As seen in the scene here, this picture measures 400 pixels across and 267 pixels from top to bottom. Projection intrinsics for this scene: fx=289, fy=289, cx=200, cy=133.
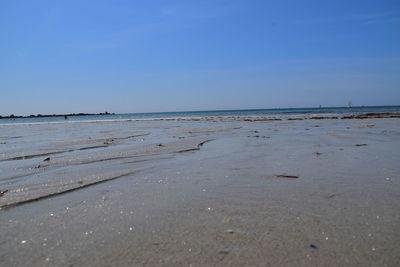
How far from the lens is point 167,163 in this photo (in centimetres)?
560

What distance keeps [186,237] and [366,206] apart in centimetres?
185

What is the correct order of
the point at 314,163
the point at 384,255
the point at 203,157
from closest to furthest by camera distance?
the point at 384,255 < the point at 314,163 < the point at 203,157

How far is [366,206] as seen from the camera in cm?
285

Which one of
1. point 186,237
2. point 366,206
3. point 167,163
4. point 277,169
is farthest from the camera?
point 167,163

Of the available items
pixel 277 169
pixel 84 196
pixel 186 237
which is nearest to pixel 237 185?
pixel 277 169

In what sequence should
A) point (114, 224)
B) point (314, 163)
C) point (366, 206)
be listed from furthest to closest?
1. point (314, 163)
2. point (366, 206)
3. point (114, 224)

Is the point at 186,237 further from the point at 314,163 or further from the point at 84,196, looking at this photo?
the point at 314,163

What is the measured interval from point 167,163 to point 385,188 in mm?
3567

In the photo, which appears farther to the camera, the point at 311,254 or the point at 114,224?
the point at 114,224

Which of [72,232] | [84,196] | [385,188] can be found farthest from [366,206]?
[84,196]

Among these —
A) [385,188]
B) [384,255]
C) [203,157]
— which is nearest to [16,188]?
[203,157]

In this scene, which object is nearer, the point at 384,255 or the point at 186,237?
the point at 384,255

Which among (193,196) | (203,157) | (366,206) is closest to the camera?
(366,206)

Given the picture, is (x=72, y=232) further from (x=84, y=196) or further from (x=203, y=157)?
(x=203, y=157)
